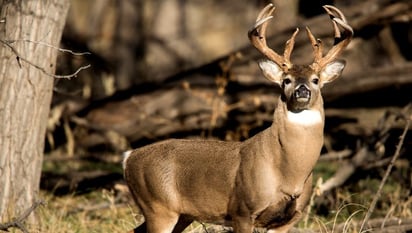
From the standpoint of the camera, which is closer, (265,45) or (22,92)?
(265,45)

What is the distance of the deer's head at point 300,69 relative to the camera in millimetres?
6262

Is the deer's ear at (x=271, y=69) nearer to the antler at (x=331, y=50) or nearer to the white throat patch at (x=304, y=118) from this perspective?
the antler at (x=331, y=50)

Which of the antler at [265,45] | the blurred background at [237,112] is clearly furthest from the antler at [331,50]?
the blurred background at [237,112]

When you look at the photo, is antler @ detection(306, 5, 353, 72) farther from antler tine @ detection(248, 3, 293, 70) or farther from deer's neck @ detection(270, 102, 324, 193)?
deer's neck @ detection(270, 102, 324, 193)

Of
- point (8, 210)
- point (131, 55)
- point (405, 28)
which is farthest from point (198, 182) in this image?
point (131, 55)

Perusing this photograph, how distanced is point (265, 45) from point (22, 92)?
203 centimetres

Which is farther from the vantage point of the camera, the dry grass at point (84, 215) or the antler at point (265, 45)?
the dry grass at point (84, 215)

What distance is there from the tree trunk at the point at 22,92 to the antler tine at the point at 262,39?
1751 mm

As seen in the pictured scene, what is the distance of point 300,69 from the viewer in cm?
645

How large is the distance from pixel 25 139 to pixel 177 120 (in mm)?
Result: 3796

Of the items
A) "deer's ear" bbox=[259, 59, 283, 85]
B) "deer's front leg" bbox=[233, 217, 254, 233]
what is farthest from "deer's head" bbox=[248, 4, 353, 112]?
"deer's front leg" bbox=[233, 217, 254, 233]

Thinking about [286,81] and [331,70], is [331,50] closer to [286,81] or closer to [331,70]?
[331,70]

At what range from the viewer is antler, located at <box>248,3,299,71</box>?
261 inches

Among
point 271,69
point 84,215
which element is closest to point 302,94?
point 271,69
